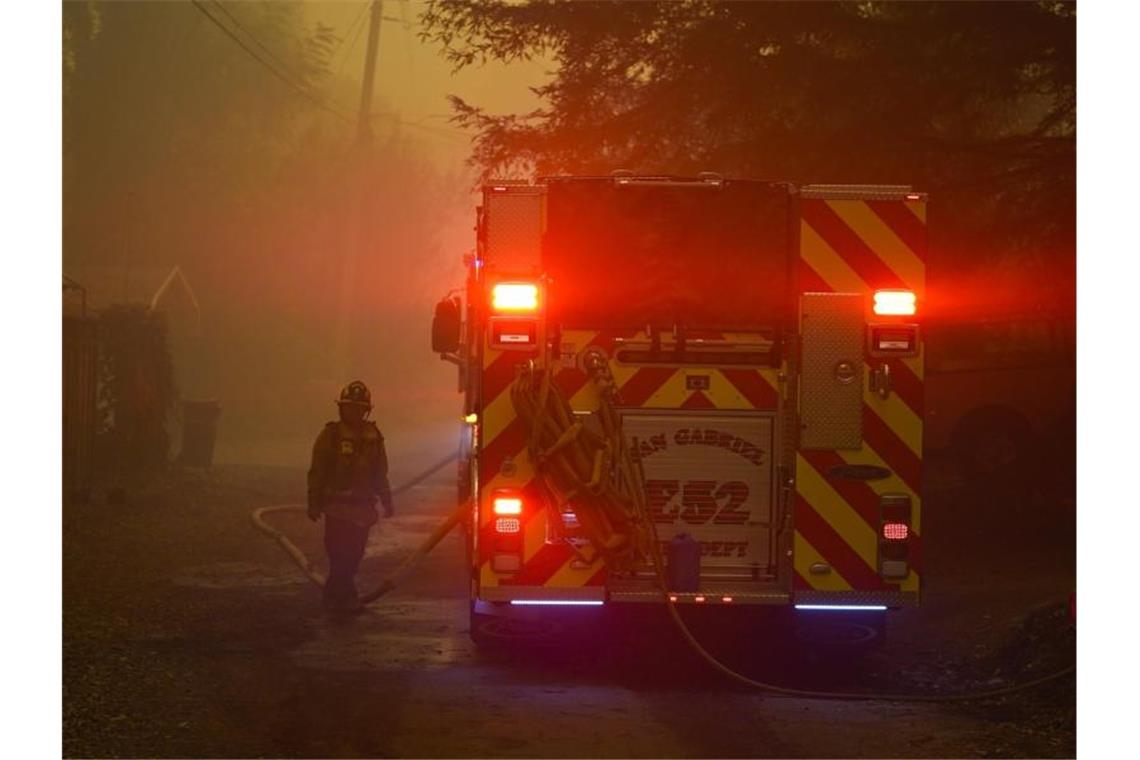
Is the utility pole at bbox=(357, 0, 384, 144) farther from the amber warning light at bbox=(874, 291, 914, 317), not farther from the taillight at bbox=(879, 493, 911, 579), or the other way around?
the taillight at bbox=(879, 493, 911, 579)

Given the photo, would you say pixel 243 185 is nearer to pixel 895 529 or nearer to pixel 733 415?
pixel 733 415

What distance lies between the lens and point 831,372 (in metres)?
8.77

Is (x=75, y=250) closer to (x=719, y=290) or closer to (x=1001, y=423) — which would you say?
(x=1001, y=423)

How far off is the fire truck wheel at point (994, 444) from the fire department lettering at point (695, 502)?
28.6 feet

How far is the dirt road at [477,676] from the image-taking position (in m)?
7.43

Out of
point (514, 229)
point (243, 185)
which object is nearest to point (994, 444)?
point (514, 229)

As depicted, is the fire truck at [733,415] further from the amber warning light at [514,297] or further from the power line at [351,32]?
the power line at [351,32]

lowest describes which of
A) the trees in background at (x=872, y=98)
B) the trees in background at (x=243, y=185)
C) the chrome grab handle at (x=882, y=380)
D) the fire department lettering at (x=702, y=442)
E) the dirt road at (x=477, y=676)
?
the dirt road at (x=477, y=676)

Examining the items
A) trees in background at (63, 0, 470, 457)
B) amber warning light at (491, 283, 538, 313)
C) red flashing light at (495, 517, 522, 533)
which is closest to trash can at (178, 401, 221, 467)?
red flashing light at (495, 517, 522, 533)

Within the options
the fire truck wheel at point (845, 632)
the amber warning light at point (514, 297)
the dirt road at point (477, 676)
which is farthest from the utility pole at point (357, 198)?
the fire truck wheel at point (845, 632)

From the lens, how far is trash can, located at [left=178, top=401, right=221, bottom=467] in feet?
71.5

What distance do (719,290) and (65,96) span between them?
160ft

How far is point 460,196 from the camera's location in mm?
58875

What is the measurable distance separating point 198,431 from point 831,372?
14.9m
